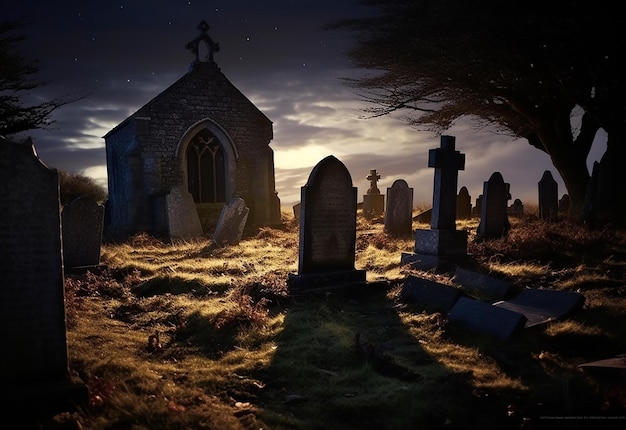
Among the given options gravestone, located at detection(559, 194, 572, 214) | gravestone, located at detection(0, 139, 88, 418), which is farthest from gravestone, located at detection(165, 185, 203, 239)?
gravestone, located at detection(559, 194, 572, 214)

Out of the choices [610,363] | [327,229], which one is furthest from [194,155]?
[610,363]

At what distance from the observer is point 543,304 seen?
6.61 metres

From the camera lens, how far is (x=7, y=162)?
12.9ft

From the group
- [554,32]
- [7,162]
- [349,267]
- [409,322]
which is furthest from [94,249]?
[554,32]

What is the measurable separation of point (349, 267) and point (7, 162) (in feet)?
19.1

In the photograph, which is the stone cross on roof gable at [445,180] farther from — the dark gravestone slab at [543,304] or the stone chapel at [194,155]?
the stone chapel at [194,155]

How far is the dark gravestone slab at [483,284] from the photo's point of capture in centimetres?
746

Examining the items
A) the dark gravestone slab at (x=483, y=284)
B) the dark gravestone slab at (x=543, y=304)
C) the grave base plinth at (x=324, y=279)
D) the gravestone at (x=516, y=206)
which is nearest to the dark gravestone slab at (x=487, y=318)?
the dark gravestone slab at (x=543, y=304)

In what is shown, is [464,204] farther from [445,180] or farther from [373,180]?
[445,180]

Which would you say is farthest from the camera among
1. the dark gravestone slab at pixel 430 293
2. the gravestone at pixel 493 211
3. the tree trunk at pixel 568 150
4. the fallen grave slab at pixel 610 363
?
the tree trunk at pixel 568 150

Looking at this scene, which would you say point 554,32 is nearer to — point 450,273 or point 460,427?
point 450,273

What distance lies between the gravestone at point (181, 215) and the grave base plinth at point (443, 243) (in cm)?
931

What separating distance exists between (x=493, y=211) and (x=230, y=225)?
790 centimetres

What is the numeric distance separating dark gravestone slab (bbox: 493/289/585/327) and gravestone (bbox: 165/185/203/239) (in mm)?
11996
